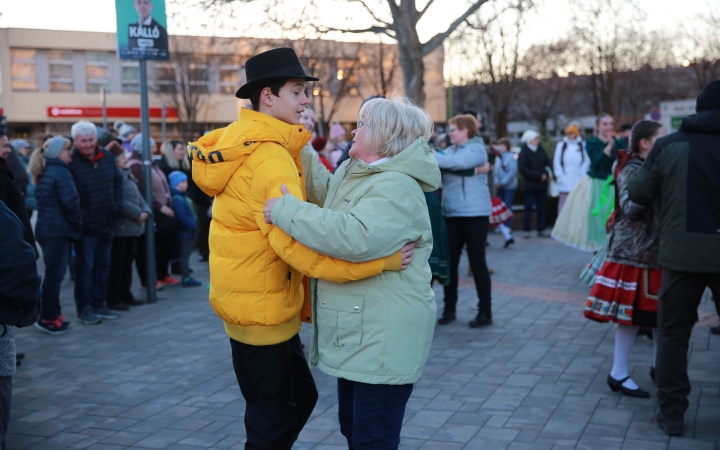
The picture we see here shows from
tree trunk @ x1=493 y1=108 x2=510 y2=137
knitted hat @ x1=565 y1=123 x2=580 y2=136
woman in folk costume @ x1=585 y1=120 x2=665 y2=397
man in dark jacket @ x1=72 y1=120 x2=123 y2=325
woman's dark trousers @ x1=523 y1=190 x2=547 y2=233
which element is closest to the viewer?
woman in folk costume @ x1=585 y1=120 x2=665 y2=397

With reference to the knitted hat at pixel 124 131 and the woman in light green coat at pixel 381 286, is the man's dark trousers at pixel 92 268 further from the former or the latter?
the knitted hat at pixel 124 131

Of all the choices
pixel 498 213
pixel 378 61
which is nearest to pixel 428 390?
pixel 498 213

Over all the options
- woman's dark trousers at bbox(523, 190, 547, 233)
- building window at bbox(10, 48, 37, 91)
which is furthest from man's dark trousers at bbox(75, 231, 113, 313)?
building window at bbox(10, 48, 37, 91)

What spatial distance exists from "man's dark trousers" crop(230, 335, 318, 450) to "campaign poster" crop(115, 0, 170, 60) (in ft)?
20.5

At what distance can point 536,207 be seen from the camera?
1466cm

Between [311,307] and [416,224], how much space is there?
2.14 ft

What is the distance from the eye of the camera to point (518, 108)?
51188mm

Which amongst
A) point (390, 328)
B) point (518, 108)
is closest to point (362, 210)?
point (390, 328)

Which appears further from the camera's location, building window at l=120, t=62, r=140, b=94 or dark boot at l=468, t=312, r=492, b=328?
building window at l=120, t=62, r=140, b=94

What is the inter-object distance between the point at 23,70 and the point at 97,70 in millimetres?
4686

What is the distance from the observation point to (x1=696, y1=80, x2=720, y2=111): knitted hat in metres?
4.36

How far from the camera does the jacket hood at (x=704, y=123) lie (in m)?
4.34

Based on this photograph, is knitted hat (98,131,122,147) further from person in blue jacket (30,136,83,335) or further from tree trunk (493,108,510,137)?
tree trunk (493,108,510,137)

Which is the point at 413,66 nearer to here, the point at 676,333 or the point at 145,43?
the point at 145,43
